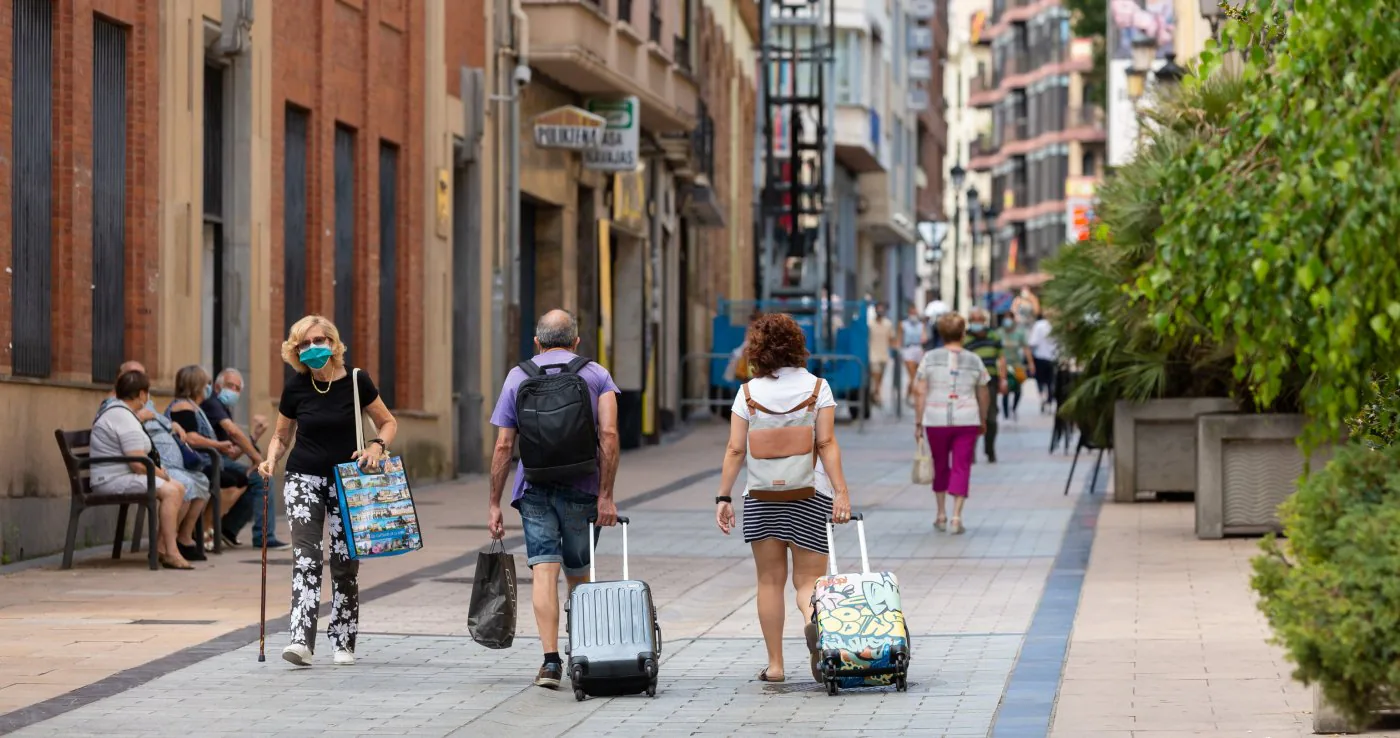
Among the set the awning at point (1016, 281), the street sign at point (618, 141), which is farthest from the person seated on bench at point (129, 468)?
the awning at point (1016, 281)

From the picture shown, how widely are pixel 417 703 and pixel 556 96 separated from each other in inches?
834

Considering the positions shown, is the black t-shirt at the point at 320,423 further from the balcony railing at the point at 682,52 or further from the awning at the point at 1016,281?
the awning at the point at 1016,281

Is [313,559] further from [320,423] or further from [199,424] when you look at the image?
[199,424]

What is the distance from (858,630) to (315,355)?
9.18 ft

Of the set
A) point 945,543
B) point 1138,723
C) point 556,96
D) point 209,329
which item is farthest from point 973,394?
point 556,96

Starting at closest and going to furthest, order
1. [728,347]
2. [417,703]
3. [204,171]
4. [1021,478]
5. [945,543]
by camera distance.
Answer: [417,703]
[945,543]
[204,171]
[1021,478]
[728,347]

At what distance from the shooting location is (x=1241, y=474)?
1769cm

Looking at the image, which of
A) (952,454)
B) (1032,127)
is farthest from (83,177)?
(1032,127)

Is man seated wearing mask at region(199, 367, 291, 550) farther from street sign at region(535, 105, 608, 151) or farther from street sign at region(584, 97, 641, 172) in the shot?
street sign at region(584, 97, 641, 172)

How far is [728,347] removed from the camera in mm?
40375

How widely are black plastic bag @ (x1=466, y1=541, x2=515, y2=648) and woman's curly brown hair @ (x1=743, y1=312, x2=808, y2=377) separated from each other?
4.42 ft

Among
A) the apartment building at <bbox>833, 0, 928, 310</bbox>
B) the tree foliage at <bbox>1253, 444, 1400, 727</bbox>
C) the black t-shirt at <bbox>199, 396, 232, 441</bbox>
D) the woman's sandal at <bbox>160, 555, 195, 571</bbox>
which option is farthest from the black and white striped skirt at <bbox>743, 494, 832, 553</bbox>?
the apartment building at <bbox>833, 0, 928, 310</bbox>

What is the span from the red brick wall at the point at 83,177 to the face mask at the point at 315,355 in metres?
5.41

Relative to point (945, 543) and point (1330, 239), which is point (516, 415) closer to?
point (1330, 239)
